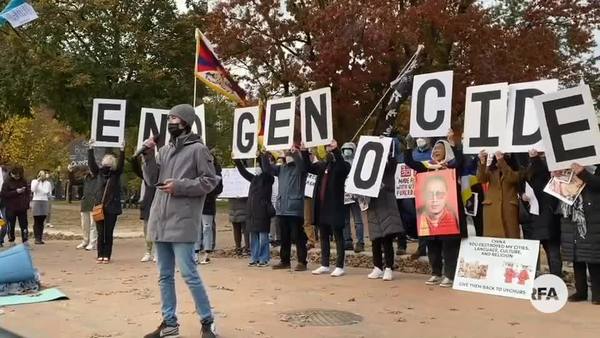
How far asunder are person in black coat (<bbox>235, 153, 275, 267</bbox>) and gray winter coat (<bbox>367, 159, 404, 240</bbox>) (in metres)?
2.09

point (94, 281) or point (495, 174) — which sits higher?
point (495, 174)

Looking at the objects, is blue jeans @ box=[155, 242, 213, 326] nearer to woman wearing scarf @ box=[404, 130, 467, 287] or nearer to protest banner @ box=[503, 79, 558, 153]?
woman wearing scarf @ box=[404, 130, 467, 287]

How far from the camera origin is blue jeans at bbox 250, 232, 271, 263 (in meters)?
11.3

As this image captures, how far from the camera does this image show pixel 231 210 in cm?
1311

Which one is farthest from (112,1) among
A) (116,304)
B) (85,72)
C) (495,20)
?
(116,304)

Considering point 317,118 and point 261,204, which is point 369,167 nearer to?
point 317,118

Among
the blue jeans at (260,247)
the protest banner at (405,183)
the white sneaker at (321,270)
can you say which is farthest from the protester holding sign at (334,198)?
the blue jeans at (260,247)

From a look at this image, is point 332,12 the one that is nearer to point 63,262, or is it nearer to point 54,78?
point 63,262

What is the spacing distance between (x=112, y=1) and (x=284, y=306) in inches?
846

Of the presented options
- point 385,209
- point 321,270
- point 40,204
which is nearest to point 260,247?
point 321,270

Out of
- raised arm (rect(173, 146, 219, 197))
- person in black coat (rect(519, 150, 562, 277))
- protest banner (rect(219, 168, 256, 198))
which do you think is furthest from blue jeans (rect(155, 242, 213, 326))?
protest banner (rect(219, 168, 256, 198))

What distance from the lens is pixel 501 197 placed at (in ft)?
27.8

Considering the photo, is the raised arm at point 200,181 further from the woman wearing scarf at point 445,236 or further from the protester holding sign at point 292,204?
the protester holding sign at point 292,204

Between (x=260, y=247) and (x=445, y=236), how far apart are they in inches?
140
